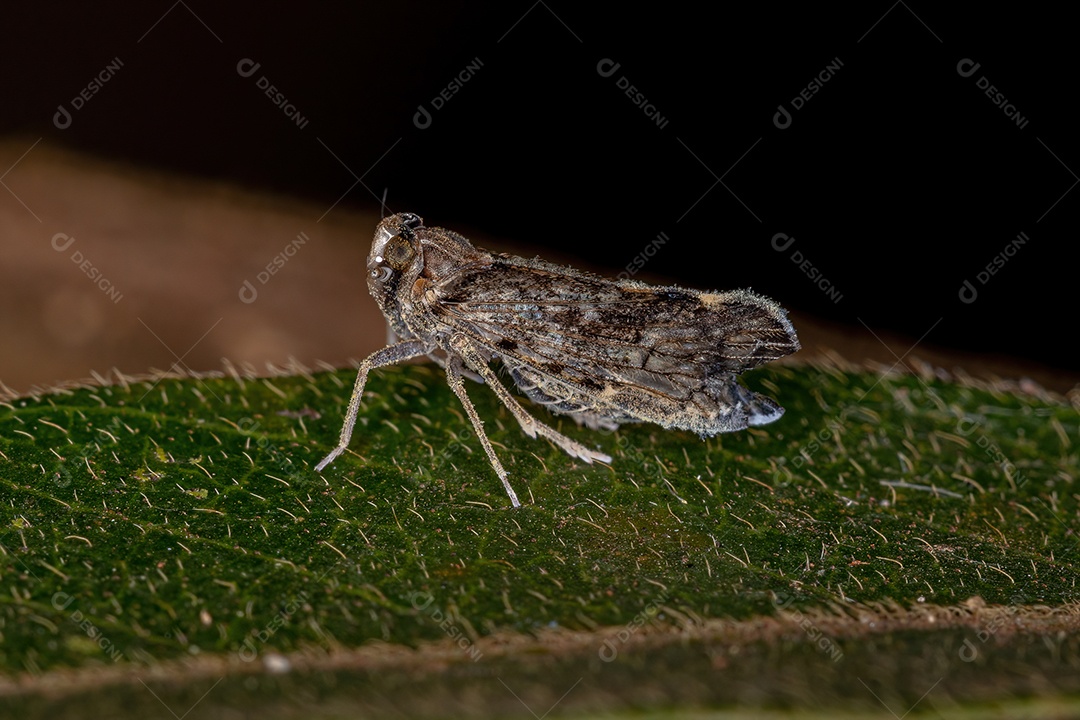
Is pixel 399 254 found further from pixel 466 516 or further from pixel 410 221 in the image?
pixel 466 516

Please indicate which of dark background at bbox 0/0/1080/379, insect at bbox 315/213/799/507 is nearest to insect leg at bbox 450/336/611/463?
insect at bbox 315/213/799/507

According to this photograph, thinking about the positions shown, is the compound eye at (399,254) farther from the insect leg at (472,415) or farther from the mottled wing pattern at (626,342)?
the insect leg at (472,415)

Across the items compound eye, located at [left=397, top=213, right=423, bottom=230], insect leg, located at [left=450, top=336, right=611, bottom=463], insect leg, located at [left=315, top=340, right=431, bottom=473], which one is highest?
compound eye, located at [left=397, top=213, right=423, bottom=230]

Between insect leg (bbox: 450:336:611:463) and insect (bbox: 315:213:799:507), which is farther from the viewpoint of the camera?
insect (bbox: 315:213:799:507)

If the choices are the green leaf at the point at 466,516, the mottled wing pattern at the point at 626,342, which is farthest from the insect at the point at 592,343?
the green leaf at the point at 466,516

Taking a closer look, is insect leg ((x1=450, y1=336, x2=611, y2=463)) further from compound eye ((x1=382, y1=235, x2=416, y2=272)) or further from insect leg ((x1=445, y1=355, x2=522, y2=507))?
compound eye ((x1=382, y1=235, x2=416, y2=272))

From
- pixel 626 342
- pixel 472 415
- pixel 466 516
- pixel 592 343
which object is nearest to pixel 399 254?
pixel 472 415

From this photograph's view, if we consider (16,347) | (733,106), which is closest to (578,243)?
(733,106)
